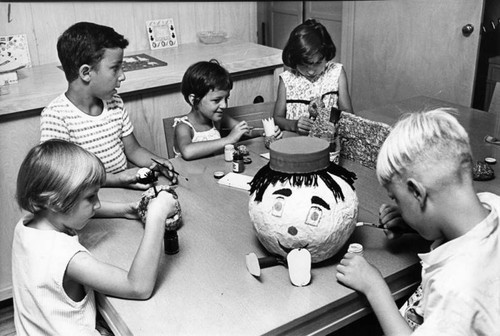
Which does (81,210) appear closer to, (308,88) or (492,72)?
(308,88)

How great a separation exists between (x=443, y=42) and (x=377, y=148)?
61.8 inches

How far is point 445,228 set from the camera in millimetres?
996

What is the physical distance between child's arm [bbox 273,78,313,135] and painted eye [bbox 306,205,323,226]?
0.88 m

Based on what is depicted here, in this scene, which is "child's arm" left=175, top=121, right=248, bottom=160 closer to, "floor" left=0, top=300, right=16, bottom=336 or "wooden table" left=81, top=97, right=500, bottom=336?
"wooden table" left=81, top=97, right=500, bottom=336

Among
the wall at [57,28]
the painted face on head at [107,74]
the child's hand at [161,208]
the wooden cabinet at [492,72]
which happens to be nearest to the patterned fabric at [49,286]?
the child's hand at [161,208]

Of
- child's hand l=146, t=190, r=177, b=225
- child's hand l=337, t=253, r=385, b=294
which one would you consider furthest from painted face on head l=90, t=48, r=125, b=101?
child's hand l=337, t=253, r=385, b=294

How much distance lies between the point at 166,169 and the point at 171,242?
1.62 feet

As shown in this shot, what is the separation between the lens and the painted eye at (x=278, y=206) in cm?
108

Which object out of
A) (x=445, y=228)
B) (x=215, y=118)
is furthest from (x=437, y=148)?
(x=215, y=118)

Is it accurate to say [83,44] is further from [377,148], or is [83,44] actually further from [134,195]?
[377,148]

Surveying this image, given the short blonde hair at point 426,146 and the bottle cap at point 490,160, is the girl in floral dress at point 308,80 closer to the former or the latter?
the bottle cap at point 490,160

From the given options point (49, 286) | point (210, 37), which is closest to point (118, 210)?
point (49, 286)

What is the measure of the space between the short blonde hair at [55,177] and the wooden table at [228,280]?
17 cm

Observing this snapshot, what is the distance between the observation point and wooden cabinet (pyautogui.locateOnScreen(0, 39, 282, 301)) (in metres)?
2.11
